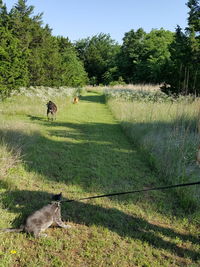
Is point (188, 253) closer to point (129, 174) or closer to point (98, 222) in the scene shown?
point (98, 222)

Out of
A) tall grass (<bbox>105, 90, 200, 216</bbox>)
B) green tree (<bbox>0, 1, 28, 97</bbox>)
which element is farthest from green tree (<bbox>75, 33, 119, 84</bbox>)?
tall grass (<bbox>105, 90, 200, 216</bbox>)

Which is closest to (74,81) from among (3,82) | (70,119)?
(3,82)

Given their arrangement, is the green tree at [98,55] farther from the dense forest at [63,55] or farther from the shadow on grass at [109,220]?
the shadow on grass at [109,220]

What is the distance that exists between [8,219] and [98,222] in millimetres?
1260

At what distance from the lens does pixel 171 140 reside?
618 centimetres

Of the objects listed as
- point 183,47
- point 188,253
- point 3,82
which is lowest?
point 188,253

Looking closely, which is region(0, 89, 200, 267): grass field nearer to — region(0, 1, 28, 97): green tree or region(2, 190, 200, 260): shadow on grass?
region(2, 190, 200, 260): shadow on grass

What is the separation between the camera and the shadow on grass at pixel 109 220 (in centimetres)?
309

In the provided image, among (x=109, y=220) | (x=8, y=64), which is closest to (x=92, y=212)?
(x=109, y=220)

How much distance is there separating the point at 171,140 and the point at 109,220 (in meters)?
3.42

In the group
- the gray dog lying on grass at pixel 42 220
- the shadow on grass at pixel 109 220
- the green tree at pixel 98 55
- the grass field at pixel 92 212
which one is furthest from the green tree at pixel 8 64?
the green tree at pixel 98 55

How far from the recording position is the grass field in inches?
108

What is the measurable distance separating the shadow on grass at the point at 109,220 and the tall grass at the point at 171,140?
3.13ft

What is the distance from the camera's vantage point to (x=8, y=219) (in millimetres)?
3107
